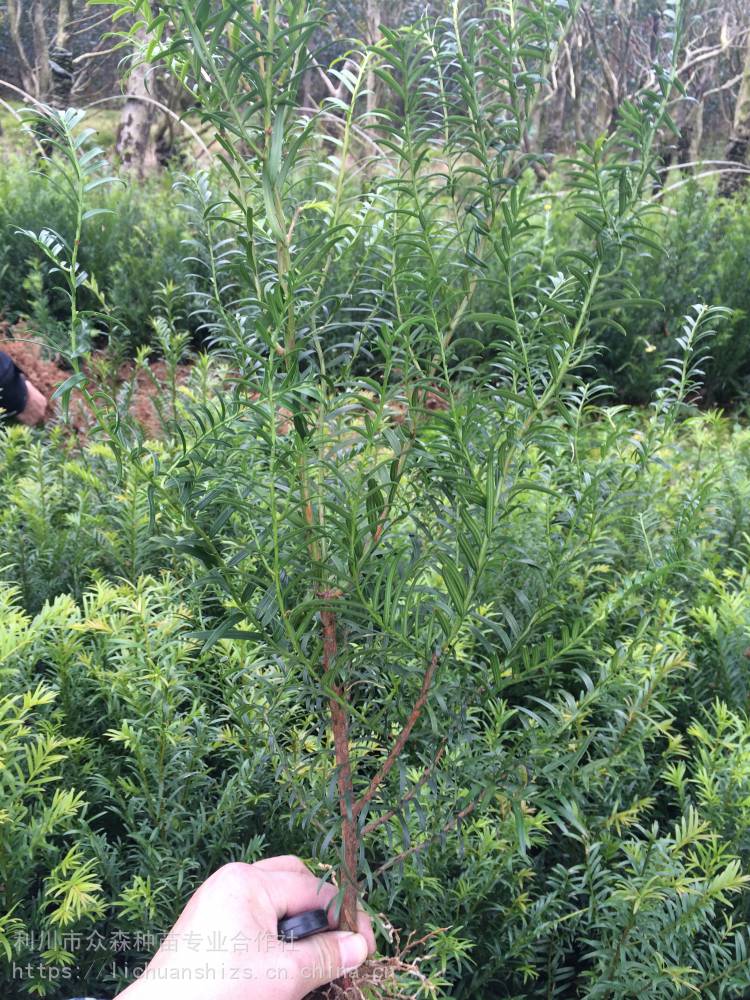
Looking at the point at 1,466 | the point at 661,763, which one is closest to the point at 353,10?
the point at 1,466

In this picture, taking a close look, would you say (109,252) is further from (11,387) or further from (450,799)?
(450,799)

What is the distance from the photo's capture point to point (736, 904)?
1501mm

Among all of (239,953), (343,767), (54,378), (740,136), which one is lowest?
(54,378)

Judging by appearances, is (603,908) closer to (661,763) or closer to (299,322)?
(661,763)

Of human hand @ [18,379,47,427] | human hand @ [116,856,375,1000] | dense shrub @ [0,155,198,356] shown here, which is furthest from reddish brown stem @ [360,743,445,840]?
dense shrub @ [0,155,198,356]

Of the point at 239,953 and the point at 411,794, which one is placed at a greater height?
the point at 411,794

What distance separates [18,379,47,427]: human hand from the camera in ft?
10.9

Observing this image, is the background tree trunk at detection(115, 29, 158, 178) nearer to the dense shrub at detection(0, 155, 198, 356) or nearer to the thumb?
the dense shrub at detection(0, 155, 198, 356)

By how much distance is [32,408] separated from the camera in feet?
11.1

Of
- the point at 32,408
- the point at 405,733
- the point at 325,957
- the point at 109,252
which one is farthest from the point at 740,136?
the point at 325,957

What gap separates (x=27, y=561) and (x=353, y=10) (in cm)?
1725

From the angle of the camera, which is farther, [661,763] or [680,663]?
[661,763]

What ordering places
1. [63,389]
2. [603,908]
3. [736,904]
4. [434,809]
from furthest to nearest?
[736,904] < [603,908] < [434,809] < [63,389]

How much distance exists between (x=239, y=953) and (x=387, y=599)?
568mm
